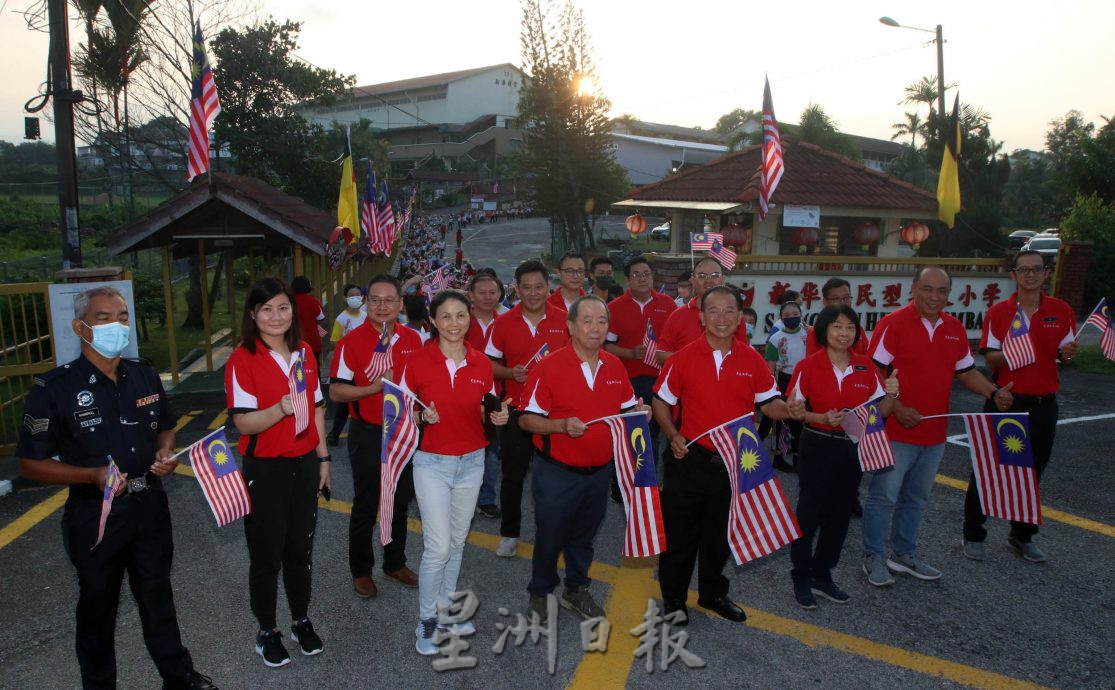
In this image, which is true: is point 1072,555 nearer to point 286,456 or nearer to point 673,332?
point 673,332

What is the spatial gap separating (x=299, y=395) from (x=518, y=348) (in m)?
2.28

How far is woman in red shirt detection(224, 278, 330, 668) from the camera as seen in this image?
372 cm

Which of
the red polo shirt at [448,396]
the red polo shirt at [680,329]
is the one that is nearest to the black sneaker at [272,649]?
the red polo shirt at [448,396]

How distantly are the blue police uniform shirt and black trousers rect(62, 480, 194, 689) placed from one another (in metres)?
0.20

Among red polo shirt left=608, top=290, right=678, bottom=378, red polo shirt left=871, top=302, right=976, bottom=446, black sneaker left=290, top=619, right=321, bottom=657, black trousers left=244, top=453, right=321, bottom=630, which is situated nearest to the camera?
black trousers left=244, top=453, right=321, bottom=630

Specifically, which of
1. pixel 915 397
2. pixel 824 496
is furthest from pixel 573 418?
pixel 915 397

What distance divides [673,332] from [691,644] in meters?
2.26

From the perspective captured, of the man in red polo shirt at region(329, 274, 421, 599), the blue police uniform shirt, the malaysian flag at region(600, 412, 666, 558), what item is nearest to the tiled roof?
the man in red polo shirt at region(329, 274, 421, 599)

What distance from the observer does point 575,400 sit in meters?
4.16

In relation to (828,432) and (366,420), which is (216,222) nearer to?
(366,420)

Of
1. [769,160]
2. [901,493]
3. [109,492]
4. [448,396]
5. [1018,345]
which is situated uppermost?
[769,160]

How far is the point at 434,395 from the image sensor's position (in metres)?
4.08

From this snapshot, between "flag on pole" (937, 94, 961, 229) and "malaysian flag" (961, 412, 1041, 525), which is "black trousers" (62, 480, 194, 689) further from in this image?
"flag on pole" (937, 94, 961, 229)

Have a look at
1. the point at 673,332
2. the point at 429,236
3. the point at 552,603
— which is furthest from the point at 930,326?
the point at 429,236
